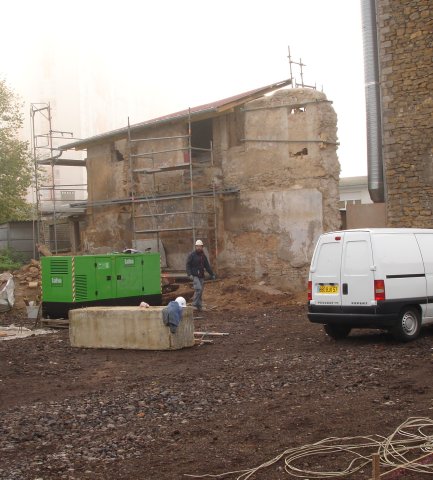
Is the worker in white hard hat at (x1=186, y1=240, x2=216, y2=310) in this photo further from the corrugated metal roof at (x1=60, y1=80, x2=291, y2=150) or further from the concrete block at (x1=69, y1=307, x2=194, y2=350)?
the corrugated metal roof at (x1=60, y1=80, x2=291, y2=150)

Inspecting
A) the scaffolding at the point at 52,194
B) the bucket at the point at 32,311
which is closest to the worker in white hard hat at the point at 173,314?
the bucket at the point at 32,311

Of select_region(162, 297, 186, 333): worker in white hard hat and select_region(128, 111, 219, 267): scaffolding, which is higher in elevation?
select_region(128, 111, 219, 267): scaffolding

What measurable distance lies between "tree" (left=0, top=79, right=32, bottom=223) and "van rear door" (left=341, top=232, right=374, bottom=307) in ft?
75.2

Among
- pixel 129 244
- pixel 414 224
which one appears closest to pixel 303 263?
pixel 414 224

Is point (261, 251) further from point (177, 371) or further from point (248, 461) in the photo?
point (248, 461)

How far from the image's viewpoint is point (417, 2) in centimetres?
1827

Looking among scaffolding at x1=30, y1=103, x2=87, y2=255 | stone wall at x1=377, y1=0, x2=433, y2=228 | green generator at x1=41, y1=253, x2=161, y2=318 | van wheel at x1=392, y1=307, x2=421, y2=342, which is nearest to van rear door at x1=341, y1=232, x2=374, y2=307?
van wheel at x1=392, y1=307, x2=421, y2=342

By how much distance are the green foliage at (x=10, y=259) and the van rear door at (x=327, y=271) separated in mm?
18366

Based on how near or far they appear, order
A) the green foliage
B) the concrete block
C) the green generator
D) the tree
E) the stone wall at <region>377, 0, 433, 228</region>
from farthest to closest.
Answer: the tree < the green foliage < the stone wall at <region>377, 0, 433, 228</region> < the green generator < the concrete block

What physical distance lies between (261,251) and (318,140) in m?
3.96

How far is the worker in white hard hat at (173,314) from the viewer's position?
38.1 ft

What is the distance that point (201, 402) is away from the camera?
25.2 feet

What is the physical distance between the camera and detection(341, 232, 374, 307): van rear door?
11312mm

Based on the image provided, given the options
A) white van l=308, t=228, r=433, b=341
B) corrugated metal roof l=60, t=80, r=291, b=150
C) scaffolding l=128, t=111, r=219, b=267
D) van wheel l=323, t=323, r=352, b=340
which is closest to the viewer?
white van l=308, t=228, r=433, b=341
